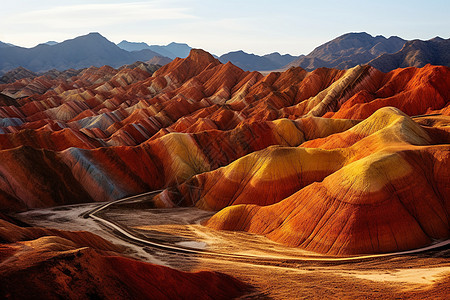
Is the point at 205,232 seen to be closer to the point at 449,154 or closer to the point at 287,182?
the point at 287,182

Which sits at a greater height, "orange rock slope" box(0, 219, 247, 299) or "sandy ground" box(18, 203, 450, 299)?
"orange rock slope" box(0, 219, 247, 299)

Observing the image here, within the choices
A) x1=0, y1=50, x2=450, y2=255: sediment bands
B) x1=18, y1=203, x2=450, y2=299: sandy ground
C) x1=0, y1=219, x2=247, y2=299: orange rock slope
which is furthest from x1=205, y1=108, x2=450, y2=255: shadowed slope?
x1=0, y1=219, x2=247, y2=299: orange rock slope

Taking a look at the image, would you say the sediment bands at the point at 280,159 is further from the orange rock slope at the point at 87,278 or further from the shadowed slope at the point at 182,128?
the orange rock slope at the point at 87,278

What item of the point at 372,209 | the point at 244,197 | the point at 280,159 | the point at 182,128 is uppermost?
the point at 182,128

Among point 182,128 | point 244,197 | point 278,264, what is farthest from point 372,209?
point 182,128

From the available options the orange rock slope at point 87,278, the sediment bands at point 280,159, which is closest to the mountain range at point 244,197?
the orange rock slope at point 87,278

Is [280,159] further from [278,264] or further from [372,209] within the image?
[278,264]

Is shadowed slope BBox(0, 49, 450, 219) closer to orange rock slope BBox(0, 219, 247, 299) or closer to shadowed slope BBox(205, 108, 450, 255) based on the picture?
shadowed slope BBox(205, 108, 450, 255)
